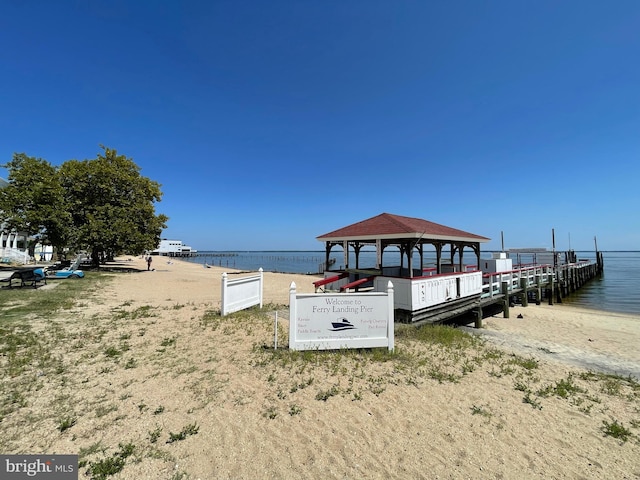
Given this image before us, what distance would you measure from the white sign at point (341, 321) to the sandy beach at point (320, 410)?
321 mm

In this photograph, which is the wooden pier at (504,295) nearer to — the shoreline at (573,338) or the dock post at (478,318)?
the dock post at (478,318)

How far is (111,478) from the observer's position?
294 cm

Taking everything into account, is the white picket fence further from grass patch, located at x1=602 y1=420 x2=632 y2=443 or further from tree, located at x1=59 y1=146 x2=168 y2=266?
tree, located at x1=59 y1=146 x2=168 y2=266

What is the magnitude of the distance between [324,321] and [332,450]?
Answer: 128 inches

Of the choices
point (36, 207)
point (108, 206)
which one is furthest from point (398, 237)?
point (36, 207)

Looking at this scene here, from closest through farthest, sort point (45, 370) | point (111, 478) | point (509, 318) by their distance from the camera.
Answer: point (111, 478) < point (45, 370) < point (509, 318)

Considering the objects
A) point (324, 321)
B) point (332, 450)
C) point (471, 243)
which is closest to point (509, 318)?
point (471, 243)

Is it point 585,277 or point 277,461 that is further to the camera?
point 585,277

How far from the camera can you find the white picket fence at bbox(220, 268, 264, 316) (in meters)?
9.95

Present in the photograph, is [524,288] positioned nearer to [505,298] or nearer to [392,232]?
[505,298]

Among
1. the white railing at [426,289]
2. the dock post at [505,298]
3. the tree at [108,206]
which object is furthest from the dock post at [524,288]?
the tree at [108,206]

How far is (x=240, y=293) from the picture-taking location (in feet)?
35.8

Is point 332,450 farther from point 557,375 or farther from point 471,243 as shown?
point 471,243

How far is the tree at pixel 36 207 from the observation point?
2277cm
